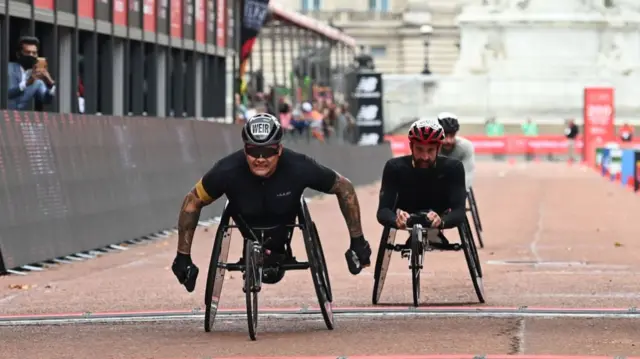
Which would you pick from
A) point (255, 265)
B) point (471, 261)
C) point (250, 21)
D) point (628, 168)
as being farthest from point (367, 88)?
point (255, 265)

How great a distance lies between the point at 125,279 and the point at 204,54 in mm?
20036

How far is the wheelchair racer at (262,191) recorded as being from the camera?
40.8ft

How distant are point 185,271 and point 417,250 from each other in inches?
97.5

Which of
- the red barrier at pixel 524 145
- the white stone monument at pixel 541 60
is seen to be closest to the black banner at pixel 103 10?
the red barrier at pixel 524 145

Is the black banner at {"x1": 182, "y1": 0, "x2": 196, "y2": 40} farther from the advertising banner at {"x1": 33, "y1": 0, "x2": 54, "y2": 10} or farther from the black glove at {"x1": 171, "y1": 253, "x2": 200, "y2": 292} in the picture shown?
the black glove at {"x1": 171, "y1": 253, "x2": 200, "y2": 292}

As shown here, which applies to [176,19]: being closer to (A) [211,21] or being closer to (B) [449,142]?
(A) [211,21]

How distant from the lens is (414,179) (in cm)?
1495

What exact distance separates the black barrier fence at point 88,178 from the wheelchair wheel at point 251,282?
22.4 ft

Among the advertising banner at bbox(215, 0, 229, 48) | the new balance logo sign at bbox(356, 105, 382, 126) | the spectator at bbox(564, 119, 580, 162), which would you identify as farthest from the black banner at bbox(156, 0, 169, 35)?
the spectator at bbox(564, 119, 580, 162)

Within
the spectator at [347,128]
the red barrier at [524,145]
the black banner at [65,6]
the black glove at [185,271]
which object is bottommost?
the red barrier at [524,145]

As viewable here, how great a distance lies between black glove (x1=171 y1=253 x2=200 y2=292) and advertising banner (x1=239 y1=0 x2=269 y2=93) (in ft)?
96.0

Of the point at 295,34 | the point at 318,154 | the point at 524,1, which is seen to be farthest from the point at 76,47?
the point at 524,1

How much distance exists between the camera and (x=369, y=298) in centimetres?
1574

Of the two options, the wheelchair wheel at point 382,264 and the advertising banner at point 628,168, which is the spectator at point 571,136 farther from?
the wheelchair wheel at point 382,264
